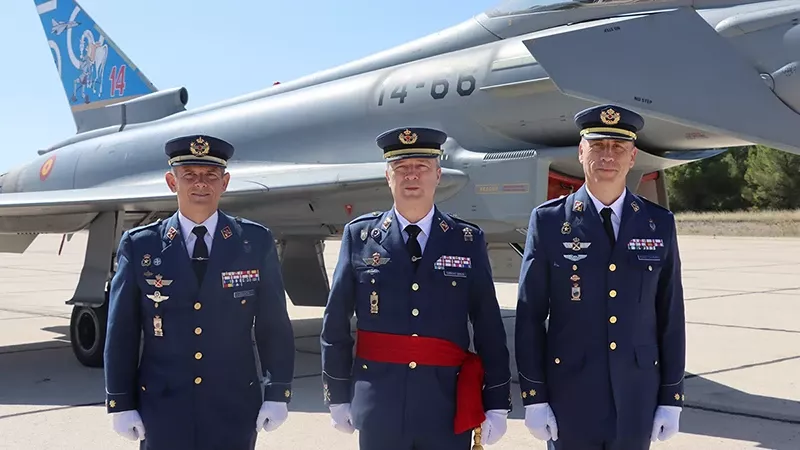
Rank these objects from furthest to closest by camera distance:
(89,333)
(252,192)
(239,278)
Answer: (89,333), (252,192), (239,278)

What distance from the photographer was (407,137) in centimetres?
285

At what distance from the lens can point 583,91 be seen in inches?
202

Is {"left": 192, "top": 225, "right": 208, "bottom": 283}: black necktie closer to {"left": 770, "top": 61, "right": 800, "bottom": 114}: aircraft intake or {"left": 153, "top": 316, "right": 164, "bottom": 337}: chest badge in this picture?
{"left": 153, "top": 316, "right": 164, "bottom": 337}: chest badge

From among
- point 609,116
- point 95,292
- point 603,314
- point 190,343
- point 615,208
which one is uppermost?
point 609,116

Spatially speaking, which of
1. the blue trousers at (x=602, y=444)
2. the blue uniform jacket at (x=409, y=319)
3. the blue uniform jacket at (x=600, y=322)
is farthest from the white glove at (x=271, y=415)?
the blue trousers at (x=602, y=444)

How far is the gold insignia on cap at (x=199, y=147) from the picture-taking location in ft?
9.55

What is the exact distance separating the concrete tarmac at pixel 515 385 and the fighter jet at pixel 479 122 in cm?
85

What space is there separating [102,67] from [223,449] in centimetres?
993

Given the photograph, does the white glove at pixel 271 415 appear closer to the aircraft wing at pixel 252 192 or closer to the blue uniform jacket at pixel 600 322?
the blue uniform jacket at pixel 600 322

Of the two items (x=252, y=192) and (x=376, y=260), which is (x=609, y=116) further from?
(x=252, y=192)

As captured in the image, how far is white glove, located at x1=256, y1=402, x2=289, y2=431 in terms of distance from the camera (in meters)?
2.84

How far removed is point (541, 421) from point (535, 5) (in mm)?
4201

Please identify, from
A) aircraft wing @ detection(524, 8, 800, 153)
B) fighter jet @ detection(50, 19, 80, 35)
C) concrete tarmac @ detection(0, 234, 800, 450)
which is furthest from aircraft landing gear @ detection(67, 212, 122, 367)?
fighter jet @ detection(50, 19, 80, 35)

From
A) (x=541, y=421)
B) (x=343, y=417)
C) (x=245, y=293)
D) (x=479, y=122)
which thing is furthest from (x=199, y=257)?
(x=479, y=122)
